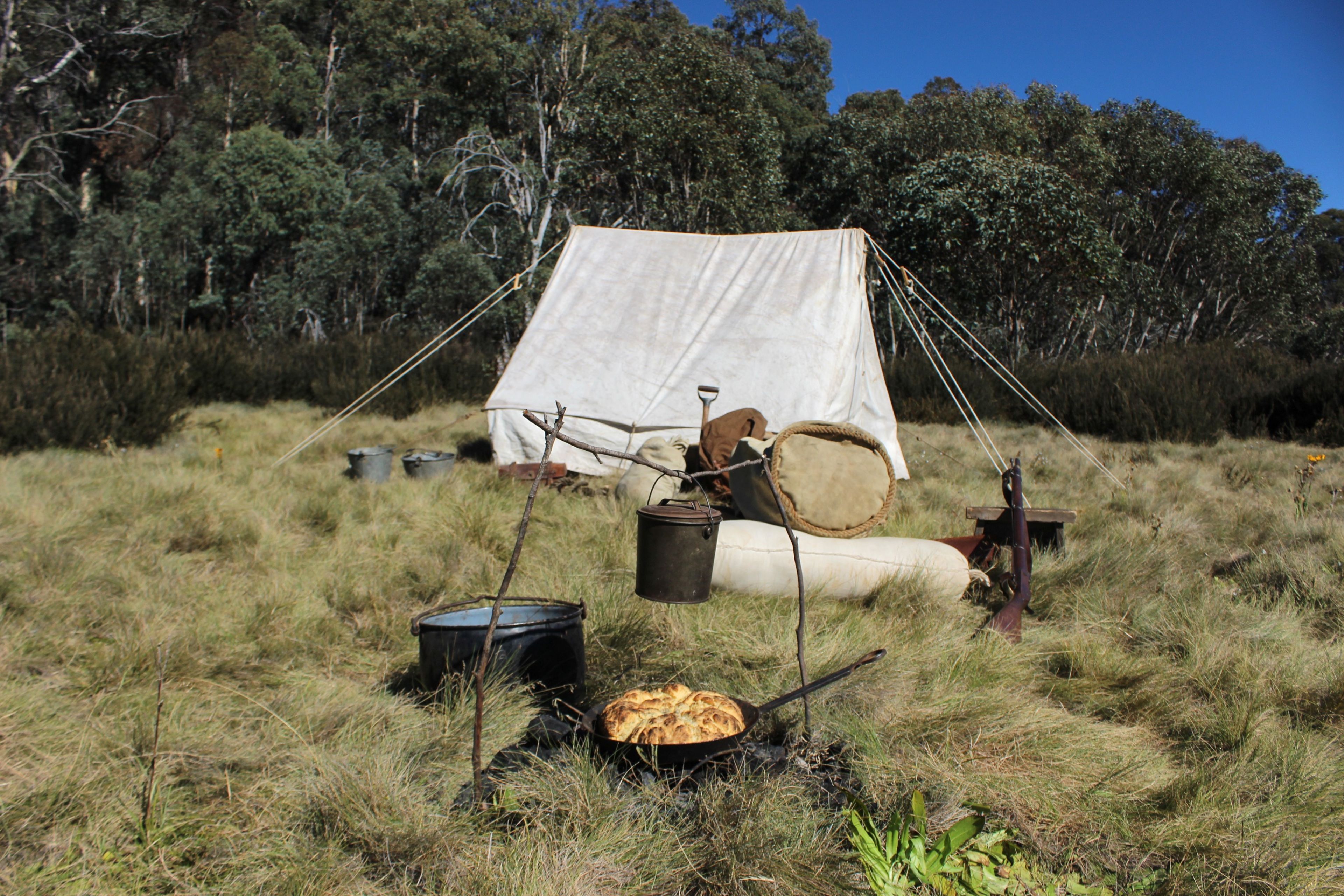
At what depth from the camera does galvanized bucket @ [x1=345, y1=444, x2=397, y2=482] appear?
17.7 ft

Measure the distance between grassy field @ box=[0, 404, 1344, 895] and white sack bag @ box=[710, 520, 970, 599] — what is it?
8 cm

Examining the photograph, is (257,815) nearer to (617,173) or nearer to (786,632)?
(786,632)

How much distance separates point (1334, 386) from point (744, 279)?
5.72m

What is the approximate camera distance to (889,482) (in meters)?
3.97

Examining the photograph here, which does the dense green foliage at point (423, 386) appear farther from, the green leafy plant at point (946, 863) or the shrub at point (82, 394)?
the green leafy plant at point (946, 863)

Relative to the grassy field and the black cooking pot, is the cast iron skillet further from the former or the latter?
the black cooking pot

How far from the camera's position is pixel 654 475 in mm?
4859

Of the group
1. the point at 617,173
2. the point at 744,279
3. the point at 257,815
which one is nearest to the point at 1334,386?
the point at 744,279

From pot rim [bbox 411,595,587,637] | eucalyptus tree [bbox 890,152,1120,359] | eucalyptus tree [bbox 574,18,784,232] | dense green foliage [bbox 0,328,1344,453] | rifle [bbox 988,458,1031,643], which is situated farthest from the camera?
eucalyptus tree [bbox 574,18,784,232]

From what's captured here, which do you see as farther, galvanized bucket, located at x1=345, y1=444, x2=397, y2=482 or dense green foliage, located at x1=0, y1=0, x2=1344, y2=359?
dense green foliage, located at x1=0, y1=0, x2=1344, y2=359

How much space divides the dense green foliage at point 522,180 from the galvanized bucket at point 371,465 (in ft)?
26.3

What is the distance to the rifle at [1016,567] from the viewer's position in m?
2.92

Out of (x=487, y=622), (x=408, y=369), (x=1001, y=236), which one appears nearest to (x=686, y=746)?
(x=487, y=622)

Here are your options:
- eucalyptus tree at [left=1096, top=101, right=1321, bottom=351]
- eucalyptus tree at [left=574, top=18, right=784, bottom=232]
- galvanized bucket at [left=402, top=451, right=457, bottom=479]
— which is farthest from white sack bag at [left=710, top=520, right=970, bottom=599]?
eucalyptus tree at [left=1096, top=101, right=1321, bottom=351]
